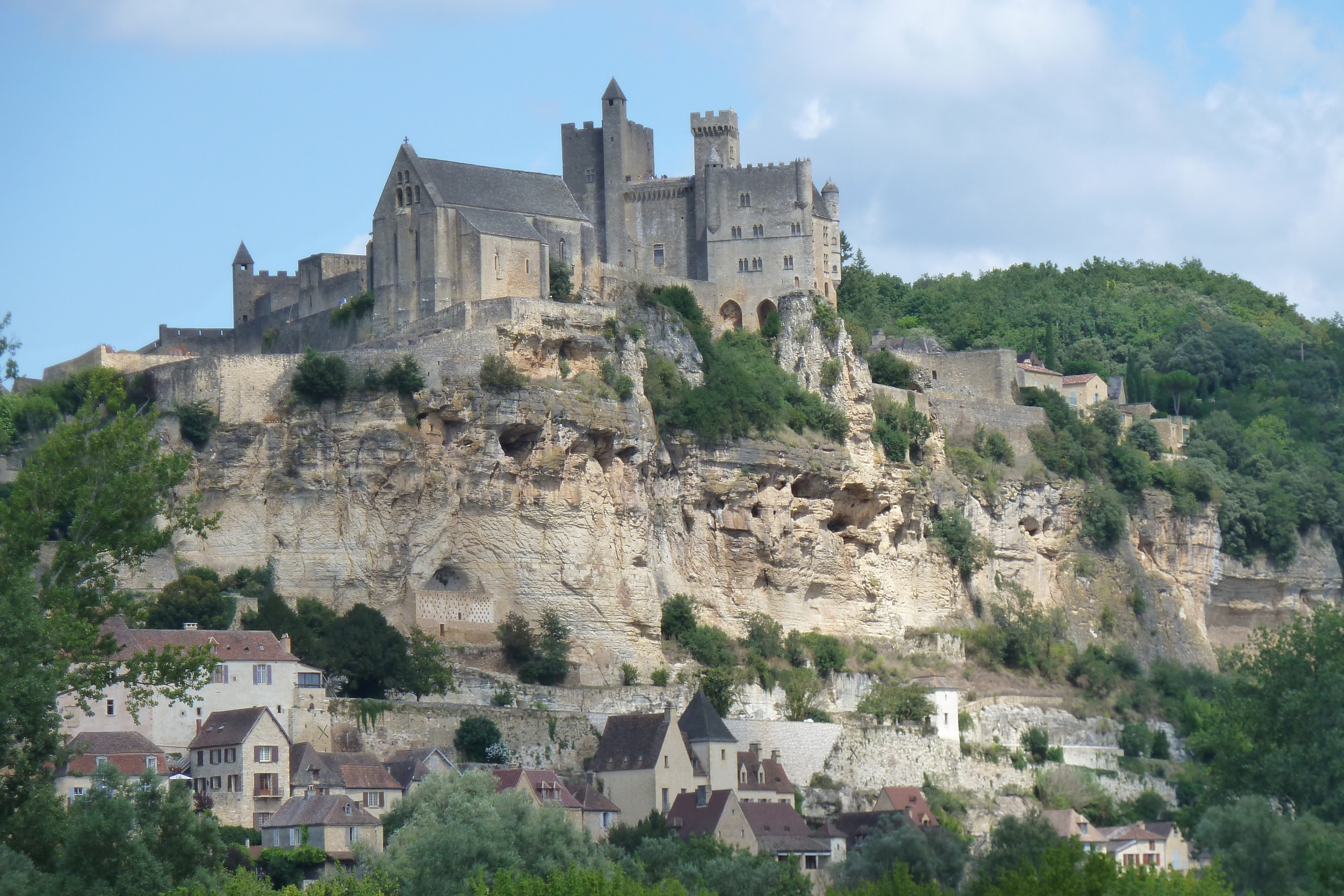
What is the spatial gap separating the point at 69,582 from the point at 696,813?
24.7 meters

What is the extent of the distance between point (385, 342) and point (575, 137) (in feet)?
50.9

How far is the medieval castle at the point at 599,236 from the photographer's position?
2625 inches

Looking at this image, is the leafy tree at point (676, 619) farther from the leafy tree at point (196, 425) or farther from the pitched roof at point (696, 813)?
the leafy tree at point (196, 425)

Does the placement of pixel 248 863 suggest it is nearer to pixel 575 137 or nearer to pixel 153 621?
pixel 153 621

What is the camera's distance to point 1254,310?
358ft

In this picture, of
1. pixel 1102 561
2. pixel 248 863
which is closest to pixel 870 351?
pixel 1102 561

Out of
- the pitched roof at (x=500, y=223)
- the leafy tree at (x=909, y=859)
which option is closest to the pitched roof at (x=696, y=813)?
the leafy tree at (x=909, y=859)

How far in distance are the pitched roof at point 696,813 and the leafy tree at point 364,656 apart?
25.0 feet

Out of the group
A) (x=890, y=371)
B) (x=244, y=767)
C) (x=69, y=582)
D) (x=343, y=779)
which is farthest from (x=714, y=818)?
(x=890, y=371)

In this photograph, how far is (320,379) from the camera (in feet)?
201

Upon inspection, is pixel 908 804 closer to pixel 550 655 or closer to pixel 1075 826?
pixel 1075 826

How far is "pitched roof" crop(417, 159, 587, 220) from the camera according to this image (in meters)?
66.9

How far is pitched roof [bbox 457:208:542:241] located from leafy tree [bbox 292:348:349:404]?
6.90 metres

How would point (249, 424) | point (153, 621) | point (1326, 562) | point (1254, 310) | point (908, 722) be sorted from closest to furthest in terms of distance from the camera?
point (153, 621), point (249, 424), point (908, 722), point (1326, 562), point (1254, 310)
